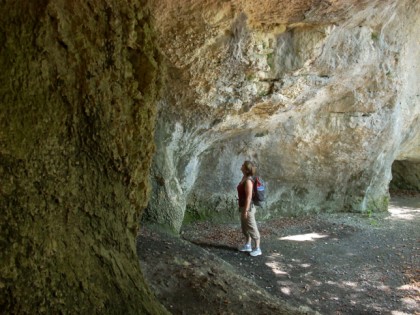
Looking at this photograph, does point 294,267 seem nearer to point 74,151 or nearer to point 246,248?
point 246,248

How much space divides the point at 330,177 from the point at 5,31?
10022 mm

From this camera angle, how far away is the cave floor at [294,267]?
179 inches

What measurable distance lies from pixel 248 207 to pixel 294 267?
3.99 feet

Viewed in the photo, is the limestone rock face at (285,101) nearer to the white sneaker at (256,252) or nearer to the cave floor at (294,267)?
the cave floor at (294,267)

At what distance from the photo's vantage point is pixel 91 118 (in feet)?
9.00

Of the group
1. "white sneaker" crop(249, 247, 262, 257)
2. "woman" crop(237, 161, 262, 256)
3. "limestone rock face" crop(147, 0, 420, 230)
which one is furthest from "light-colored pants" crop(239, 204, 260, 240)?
"limestone rock face" crop(147, 0, 420, 230)

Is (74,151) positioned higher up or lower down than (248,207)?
higher up

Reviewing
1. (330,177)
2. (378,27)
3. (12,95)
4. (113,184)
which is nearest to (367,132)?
(330,177)

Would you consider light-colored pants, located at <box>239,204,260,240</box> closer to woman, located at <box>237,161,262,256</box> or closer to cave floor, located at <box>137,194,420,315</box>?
woman, located at <box>237,161,262,256</box>

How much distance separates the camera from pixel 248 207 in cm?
716

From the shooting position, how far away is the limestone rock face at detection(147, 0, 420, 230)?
714cm

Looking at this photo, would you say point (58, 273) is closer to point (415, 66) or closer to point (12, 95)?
point (12, 95)

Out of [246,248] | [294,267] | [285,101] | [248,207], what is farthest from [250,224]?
[285,101]

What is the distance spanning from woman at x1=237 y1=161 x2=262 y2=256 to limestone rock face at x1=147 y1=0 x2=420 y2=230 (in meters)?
1.36
